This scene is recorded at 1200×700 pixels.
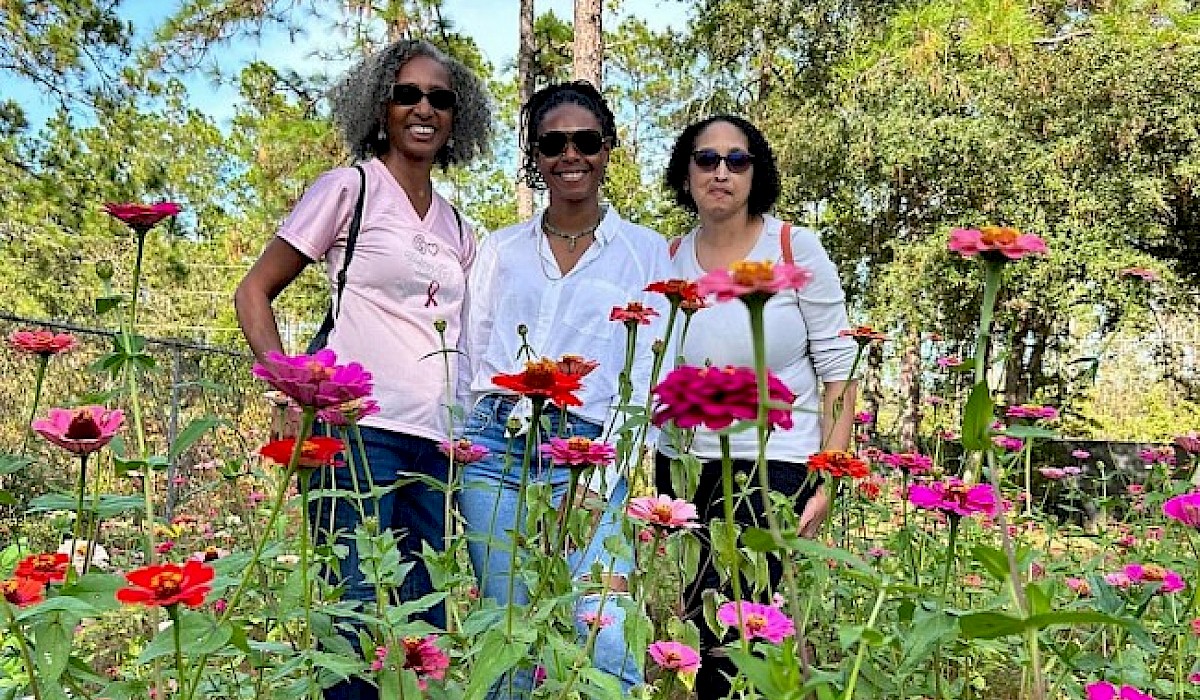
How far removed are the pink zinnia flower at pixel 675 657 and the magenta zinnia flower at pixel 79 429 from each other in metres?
0.51

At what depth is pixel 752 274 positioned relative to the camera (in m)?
0.55

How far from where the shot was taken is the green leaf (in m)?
0.62

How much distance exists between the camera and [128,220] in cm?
97

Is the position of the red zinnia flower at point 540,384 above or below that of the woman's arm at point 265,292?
below

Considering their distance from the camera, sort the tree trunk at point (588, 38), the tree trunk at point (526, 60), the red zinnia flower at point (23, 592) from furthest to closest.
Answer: the tree trunk at point (526, 60), the tree trunk at point (588, 38), the red zinnia flower at point (23, 592)

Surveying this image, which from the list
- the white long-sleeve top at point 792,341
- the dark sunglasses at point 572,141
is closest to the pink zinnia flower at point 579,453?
the white long-sleeve top at point 792,341

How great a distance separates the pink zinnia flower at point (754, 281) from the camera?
0.54 m

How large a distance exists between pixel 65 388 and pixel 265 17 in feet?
10.4

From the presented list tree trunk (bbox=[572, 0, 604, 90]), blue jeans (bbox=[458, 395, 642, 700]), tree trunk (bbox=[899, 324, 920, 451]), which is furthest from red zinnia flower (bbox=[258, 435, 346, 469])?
tree trunk (bbox=[899, 324, 920, 451])

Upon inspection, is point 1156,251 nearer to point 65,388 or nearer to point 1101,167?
point 1101,167

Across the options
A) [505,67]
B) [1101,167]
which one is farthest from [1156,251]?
[505,67]

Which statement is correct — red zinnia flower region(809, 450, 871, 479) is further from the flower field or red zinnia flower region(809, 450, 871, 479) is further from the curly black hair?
the curly black hair

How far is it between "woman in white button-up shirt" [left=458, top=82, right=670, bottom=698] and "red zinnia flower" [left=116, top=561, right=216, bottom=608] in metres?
0.64

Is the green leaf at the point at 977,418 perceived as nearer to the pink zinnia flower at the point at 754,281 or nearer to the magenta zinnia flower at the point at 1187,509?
the pink zinnia flower at the point at 754,281
